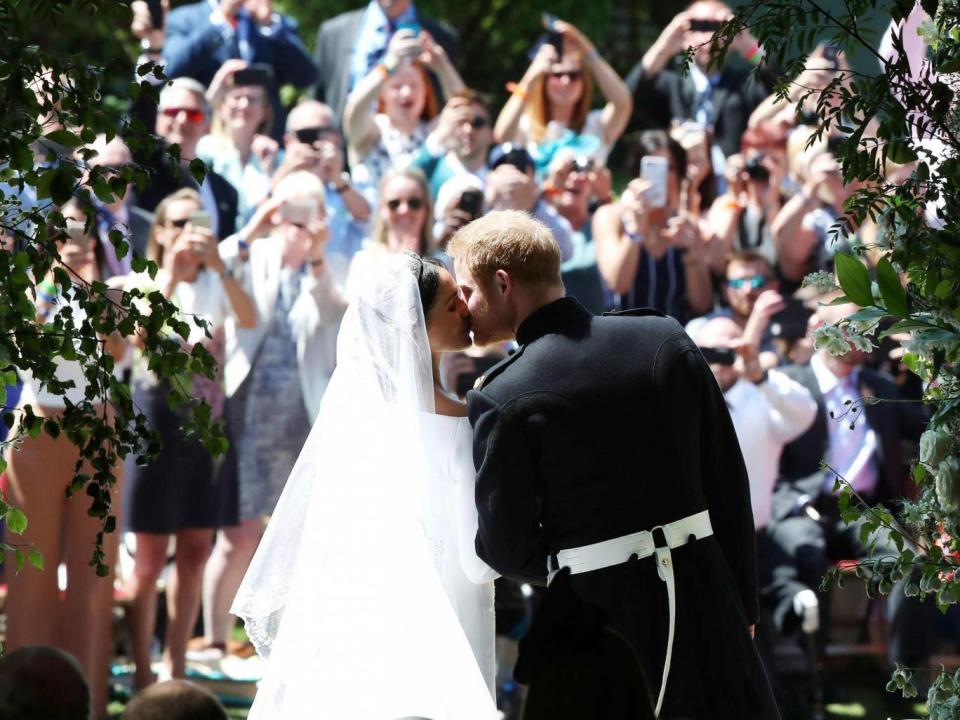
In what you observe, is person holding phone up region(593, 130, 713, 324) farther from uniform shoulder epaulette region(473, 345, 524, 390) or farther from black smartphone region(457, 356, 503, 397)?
uniform shoulder epaulette region(473, 345, 524, 390)

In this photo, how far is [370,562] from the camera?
113 inches

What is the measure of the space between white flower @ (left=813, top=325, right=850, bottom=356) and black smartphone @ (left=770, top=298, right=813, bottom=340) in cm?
363

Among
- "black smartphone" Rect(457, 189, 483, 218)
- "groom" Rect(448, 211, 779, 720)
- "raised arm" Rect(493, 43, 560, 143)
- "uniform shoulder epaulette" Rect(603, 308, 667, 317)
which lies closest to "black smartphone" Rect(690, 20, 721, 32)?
"raised arm" Rect(493, 43, 560, 143)

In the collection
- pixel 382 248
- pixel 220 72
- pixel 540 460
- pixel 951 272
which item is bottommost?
pixel 540 460

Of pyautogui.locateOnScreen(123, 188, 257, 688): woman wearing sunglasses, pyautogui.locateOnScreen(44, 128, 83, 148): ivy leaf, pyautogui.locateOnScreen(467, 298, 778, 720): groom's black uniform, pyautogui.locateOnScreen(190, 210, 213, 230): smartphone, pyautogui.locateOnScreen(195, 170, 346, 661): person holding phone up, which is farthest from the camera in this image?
pyautogui.locateOnScreen(195, 170, 346, 661): person holding phone up

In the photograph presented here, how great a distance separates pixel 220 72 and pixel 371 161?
2.83 feet

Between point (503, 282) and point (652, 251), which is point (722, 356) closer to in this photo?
point (652, 251)

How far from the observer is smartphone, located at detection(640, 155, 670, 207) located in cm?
620

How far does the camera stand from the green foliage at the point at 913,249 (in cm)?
210

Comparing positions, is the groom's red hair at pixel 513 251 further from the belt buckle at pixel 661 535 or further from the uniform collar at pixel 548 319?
the belt buckle at pixel 661 535

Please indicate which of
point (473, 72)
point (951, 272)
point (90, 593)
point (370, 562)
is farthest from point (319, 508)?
point (473, 72)

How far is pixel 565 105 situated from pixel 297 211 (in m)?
1.61

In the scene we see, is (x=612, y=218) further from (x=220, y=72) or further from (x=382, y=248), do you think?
(x=220, y=72)

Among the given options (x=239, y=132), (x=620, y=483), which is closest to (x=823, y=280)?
(x=620, y=483)
